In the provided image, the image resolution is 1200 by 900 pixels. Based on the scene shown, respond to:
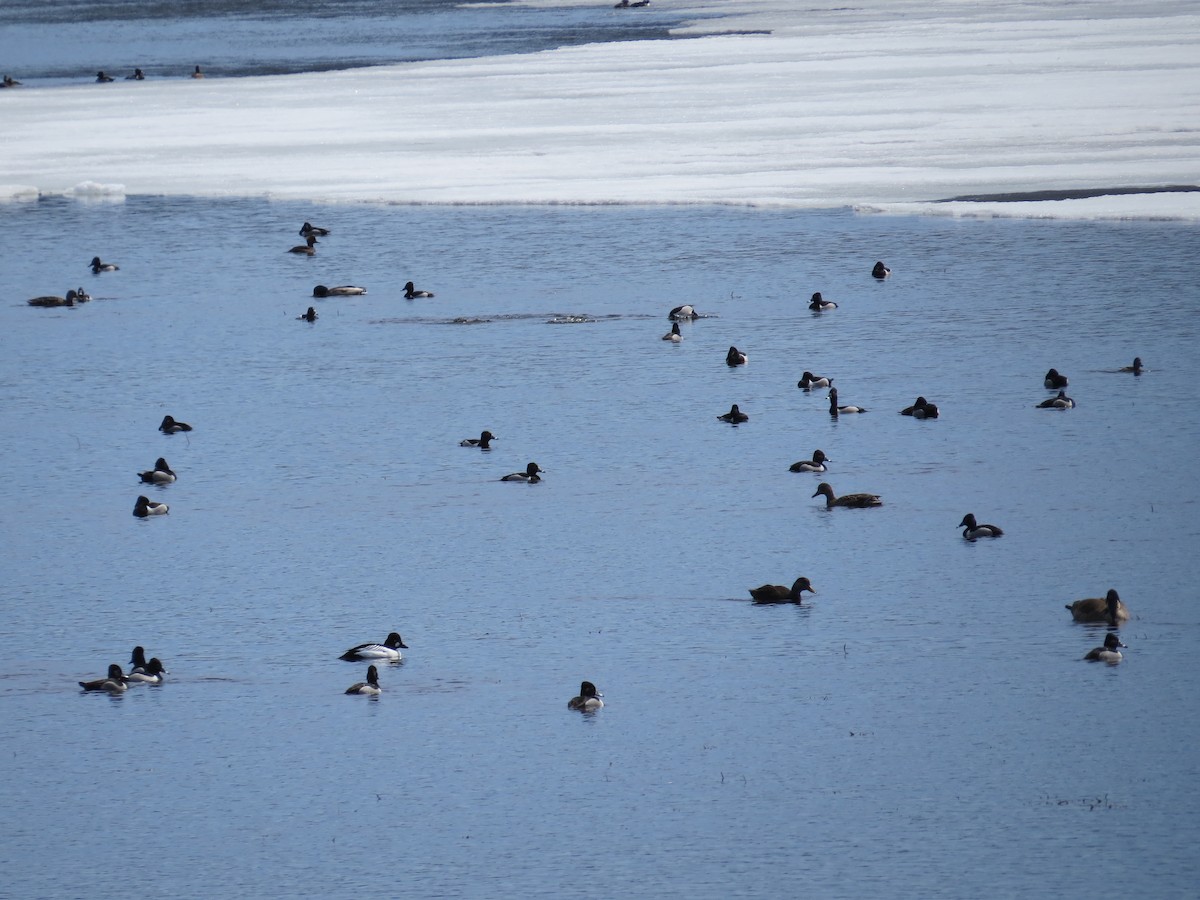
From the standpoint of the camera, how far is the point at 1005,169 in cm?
3172

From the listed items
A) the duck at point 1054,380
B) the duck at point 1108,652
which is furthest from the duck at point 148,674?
the duck at point 1054,380

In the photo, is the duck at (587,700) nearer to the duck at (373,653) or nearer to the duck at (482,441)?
the duck at (373,653)

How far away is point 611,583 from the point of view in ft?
49.9

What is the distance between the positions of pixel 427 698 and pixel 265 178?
2318cm

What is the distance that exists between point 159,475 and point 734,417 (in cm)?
595

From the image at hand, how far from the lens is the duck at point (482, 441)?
1919 cm

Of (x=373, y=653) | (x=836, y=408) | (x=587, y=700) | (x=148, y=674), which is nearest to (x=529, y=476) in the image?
(x=836, y=408)

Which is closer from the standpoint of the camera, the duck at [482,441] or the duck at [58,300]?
the duck at [482,441]

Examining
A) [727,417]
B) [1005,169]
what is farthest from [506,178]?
[727,417]

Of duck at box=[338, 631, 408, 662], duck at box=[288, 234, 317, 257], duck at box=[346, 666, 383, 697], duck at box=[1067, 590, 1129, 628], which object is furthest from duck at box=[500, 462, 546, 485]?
duck at box=[288, 234, 317, 257]

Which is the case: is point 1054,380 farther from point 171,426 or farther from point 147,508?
point 147,508

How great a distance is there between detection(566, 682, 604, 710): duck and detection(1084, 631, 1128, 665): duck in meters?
3.41

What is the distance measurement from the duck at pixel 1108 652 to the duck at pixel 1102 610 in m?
0.50

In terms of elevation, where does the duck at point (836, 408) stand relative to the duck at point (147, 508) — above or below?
above
